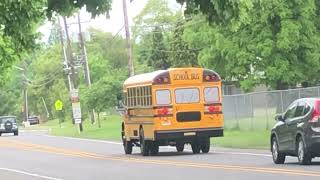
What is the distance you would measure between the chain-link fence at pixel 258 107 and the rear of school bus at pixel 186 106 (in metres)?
9.07

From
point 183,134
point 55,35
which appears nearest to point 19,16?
point 183,134

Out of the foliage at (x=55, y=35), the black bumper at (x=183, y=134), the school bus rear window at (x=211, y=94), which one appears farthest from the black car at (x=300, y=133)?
the foliage at (x=55, y=35)

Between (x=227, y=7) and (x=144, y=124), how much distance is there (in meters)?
20.8

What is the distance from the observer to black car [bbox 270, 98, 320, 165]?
787 inches

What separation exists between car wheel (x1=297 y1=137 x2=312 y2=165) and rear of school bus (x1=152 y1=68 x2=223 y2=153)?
8.61 metres

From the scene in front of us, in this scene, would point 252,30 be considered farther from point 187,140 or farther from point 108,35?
point 108,35

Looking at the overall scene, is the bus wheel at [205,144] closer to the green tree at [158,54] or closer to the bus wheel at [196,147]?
the bus wheel at [196,147]

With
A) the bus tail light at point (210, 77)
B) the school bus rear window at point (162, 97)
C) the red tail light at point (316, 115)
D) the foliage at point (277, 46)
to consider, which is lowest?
the red tail light at point (316, 115)

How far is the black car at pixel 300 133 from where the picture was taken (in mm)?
19984

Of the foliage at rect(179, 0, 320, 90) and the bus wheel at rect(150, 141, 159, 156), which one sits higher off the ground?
the foliage at rect(179, 0, 320, 90)

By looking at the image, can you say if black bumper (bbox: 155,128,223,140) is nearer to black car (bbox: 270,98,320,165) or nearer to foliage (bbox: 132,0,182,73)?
black car (bbox: 270,98,320,165)

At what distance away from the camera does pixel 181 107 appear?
29.2 metres

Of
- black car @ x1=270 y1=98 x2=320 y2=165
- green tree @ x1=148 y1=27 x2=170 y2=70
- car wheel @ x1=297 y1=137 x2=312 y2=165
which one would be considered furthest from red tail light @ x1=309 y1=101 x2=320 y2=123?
green tree @ x1=148 y1=27 x2=170 y2=70

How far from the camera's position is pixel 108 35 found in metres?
137
